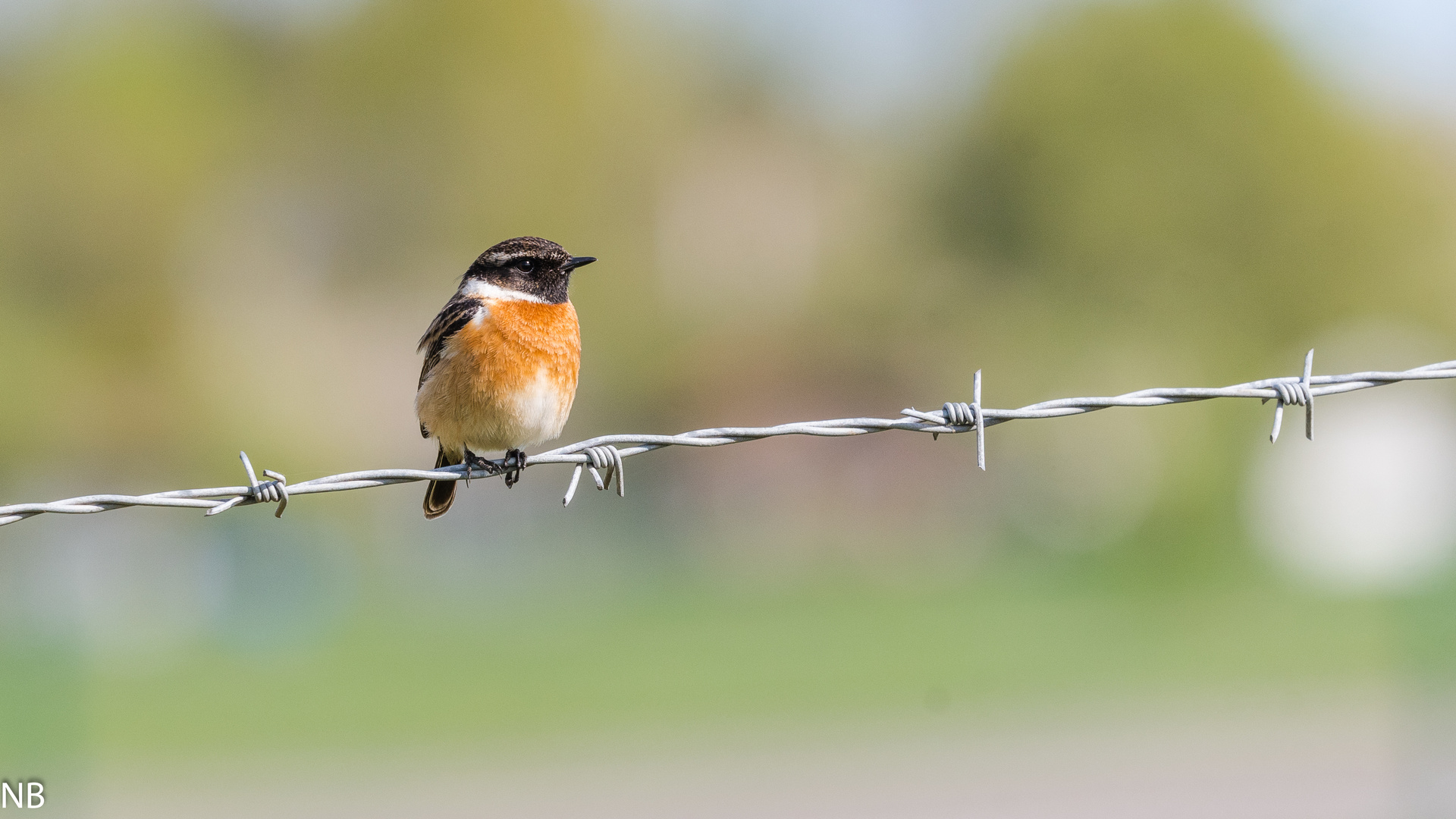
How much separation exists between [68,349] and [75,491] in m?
4.51

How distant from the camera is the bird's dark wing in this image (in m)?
6.34

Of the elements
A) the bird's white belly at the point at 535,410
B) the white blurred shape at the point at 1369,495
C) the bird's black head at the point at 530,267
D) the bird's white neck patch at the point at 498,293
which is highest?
the bird's black head at the point at 530,267

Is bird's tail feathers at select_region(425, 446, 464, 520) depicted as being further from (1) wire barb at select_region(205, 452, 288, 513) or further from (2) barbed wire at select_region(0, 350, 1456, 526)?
(1) wire barb at select_region(205, 452, 288, 513)

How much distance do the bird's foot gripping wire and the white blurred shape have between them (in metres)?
31.7

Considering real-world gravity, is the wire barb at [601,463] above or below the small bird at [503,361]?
below

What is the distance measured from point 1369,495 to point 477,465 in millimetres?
35962

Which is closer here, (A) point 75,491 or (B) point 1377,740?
(B) point 1377,740

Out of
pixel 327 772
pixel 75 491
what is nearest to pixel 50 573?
pixel 75 491

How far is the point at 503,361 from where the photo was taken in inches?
242

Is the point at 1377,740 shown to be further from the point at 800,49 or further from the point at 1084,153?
the point at 800,49

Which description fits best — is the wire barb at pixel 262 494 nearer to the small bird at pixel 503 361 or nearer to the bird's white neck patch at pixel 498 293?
the small bird at pixel 503 361

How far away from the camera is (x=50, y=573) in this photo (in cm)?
3528

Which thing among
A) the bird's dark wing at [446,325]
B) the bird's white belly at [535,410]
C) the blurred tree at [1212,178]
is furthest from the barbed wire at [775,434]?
the blurred tree at [1212,178]

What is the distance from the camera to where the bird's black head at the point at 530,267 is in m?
6.50
